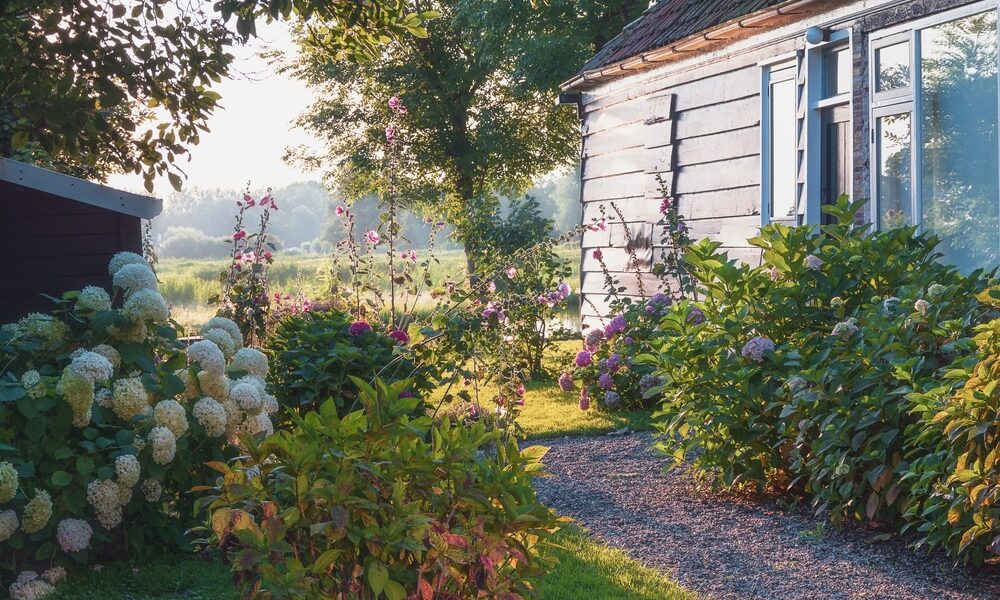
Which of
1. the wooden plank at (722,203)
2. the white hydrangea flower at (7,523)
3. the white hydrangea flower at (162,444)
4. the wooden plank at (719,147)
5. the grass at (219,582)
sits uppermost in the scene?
the wooden plank at (719,147)

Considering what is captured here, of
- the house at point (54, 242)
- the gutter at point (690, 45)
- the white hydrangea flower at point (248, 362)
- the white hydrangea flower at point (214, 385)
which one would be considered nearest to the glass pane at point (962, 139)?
the gutter at point (690, 45)

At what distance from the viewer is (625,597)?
12.4 ft

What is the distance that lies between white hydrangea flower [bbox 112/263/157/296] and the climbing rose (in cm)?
287

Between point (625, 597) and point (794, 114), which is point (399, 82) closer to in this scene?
point (794, 114)

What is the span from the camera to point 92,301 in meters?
4.14

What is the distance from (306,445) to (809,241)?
352 centimetres

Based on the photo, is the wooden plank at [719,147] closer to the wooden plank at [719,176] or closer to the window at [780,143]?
the wooden plank at [719,176]

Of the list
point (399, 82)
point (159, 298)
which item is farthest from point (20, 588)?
point (399, 82)

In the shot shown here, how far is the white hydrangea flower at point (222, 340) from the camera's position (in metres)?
4.57

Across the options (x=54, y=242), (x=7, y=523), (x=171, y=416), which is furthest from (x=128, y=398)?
(x=54, y=242)

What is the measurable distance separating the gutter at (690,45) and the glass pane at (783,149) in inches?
22.2

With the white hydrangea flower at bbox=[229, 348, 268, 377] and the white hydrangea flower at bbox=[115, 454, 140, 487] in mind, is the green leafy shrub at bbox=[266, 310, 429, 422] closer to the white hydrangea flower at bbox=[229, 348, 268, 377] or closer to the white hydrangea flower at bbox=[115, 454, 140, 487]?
the white hydrangea flower at bbox=[229, 348, 268, 377]

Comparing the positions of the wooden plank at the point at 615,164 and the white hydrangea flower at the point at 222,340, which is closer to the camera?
the white hydrangea flower at the point at 222,340

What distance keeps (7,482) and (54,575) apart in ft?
1.79
